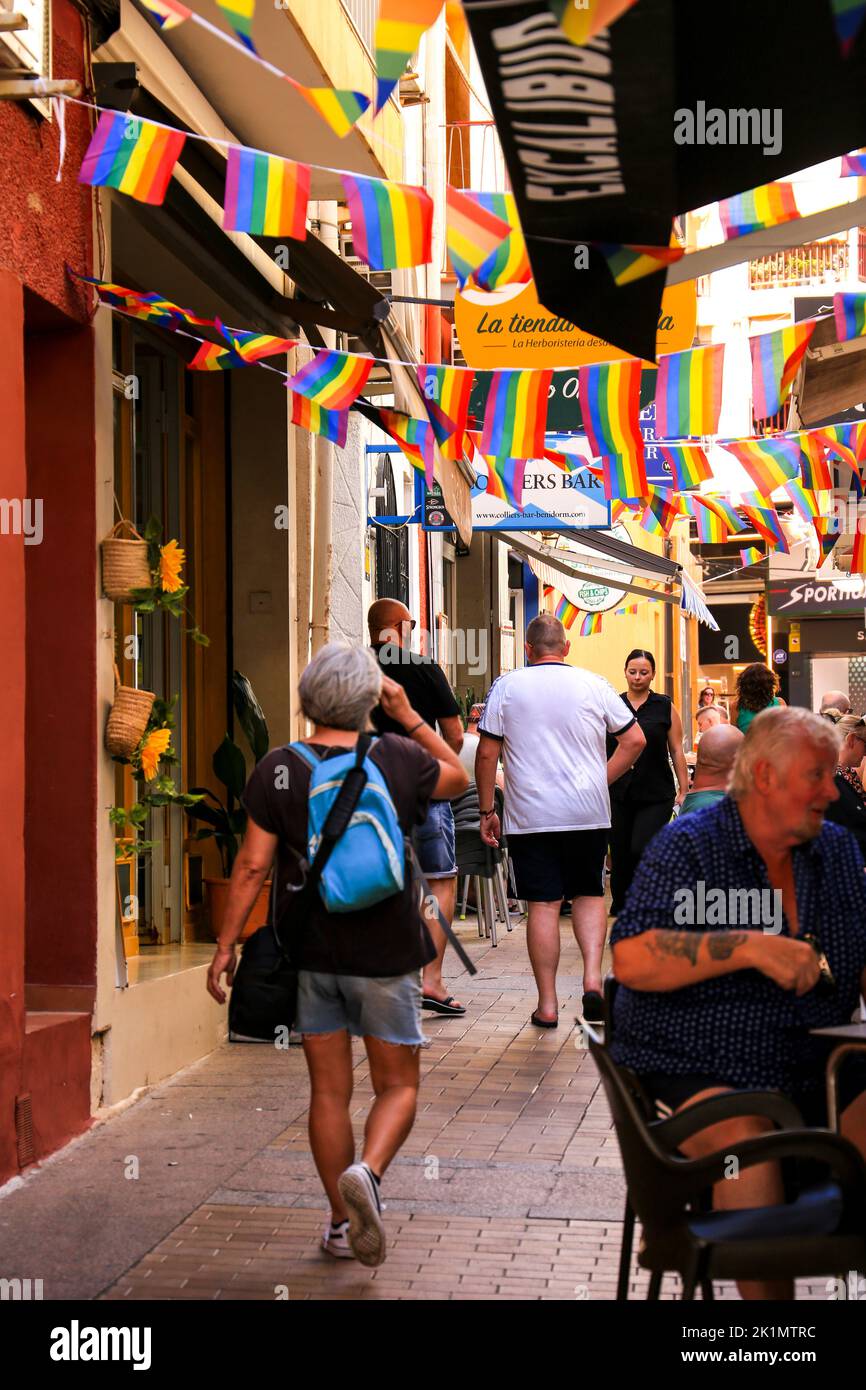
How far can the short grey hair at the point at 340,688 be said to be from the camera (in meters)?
5.02

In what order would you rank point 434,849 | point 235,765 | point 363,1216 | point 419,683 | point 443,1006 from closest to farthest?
1. point 363,1216
2. point 419,683
3. point 235,765
4. point 434,849
5. point 443,1006

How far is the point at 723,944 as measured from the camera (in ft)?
12.5

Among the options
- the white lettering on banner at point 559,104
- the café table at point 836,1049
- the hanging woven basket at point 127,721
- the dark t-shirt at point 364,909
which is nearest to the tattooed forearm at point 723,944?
the café table at point 836,1049

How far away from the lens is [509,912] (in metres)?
15.1

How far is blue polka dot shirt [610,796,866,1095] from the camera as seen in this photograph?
391cm

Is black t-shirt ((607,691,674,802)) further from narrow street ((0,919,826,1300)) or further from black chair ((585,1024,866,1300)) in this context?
black chair ((585,1024,866,1300))

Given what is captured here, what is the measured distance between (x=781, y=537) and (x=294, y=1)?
4866 mm

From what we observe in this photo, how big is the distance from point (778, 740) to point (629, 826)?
7.32m

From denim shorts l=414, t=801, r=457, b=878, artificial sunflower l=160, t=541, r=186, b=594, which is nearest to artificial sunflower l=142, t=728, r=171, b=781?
artificial sunflower l=160, t=541, r=186, b=594

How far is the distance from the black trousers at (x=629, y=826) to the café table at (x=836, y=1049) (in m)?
7.18

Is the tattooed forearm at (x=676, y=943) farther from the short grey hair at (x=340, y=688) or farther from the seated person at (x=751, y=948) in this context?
the short grey hair at (x=340, y=688)

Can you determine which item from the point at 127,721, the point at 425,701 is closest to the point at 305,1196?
the point at 127,721

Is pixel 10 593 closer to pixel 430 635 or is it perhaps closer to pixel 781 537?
pixel 781 537

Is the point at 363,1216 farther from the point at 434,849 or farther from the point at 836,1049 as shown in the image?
the point at 434,849
